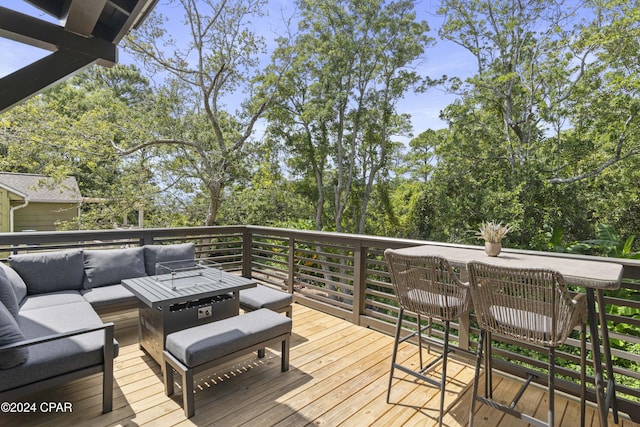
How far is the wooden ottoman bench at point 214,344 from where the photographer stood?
2.17m

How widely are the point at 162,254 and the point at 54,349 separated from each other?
2137 mm

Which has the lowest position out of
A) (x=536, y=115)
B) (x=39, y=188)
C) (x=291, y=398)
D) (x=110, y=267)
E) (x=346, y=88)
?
(x=291, y=398)

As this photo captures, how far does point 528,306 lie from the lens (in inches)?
66.9

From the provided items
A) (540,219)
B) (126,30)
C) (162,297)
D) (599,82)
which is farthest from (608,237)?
(126,30)

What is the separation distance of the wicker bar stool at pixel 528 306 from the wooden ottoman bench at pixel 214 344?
1.51 m

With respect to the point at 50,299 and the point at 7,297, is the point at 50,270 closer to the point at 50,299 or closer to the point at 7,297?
the point at 50,299

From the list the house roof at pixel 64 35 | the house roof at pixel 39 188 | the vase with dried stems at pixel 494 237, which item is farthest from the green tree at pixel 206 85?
the vase with dried stems at pixel 494 237

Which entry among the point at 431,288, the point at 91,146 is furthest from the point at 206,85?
the point at 431,288

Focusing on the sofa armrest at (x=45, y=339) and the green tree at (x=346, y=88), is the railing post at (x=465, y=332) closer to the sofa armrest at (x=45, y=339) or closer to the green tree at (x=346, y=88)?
the sofa armrest at (x=45, y=339)

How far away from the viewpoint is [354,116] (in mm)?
13461

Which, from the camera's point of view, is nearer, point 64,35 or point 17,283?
point 64,35

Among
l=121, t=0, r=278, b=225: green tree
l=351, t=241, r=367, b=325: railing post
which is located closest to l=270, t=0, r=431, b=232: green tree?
l=121, t=0, r=278, b=225: green tree

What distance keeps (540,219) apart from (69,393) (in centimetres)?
1040

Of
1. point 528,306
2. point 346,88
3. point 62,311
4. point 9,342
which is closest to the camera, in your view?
point 528,306
